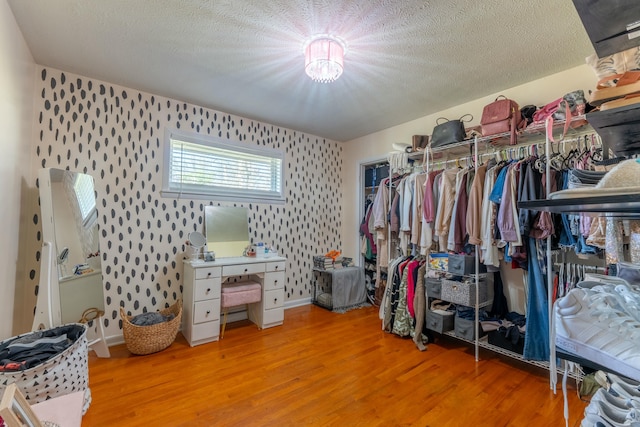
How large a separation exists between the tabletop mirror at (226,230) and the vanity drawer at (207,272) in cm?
43

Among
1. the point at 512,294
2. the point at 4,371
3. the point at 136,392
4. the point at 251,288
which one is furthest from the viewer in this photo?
the point at 251,288

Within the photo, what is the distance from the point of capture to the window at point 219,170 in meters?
3.18

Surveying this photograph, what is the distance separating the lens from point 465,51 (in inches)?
85.4

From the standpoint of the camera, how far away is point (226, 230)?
135 inches

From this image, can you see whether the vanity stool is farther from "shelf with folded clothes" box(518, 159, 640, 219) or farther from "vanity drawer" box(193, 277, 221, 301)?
"shelf with folded clothes" box(518, 159, 640, 219)

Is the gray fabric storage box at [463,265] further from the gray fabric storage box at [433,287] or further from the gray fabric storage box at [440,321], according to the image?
the gray fabric storage box at [440,321]

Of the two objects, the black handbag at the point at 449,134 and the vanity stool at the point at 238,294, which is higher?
the black handbag at the point at 449,134

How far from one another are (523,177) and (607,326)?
2.04 meters

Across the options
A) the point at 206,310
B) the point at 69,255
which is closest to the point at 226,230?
the point at 206,310

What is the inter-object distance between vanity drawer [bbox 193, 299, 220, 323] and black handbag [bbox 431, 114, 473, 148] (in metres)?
2.78

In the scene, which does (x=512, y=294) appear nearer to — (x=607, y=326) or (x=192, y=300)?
(x=607, y=326)

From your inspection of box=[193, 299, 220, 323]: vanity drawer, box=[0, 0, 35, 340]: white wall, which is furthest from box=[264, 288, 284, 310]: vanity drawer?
box=[0, 0, 35, 340]: white wall

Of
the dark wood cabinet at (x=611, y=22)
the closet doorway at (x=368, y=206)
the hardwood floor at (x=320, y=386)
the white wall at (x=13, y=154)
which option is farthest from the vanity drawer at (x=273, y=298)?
the dark wood cabinet at (x=611, y=22)

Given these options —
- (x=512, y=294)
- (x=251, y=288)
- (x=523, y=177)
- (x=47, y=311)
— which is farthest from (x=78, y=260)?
(x=512, y=294)
